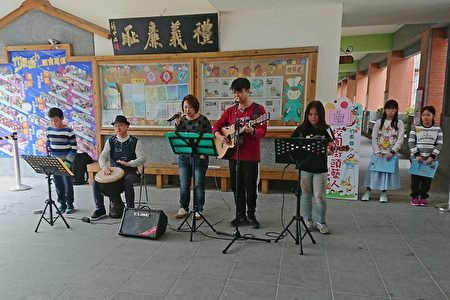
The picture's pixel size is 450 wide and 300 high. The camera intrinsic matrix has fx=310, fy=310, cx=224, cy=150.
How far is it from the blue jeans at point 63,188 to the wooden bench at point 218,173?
119 centimetres

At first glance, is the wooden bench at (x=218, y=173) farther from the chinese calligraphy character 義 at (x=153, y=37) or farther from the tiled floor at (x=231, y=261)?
the chinese calligraphy character 義 at (x=153, y=37)

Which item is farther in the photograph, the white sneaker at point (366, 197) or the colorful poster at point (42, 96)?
the colorful poster at point (42, 96)

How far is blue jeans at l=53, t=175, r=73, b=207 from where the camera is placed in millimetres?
3914

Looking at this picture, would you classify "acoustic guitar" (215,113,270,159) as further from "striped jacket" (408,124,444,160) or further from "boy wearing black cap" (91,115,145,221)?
"striped jacket" (408,124,444,160)

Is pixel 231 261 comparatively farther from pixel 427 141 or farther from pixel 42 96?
pixel 42 96

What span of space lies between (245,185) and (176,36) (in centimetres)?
272

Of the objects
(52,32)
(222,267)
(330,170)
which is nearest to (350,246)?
(222,267)

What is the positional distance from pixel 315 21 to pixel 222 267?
3581 millimetres

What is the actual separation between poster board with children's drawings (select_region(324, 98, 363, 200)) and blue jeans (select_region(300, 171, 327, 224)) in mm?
1234

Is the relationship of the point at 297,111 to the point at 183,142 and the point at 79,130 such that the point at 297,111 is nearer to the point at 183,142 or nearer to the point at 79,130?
the point at 183,142

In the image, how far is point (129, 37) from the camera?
4.89 metres

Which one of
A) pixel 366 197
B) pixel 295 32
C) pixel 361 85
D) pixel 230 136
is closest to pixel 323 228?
pixel 230 136

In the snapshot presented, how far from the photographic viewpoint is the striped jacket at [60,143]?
3.85 metres

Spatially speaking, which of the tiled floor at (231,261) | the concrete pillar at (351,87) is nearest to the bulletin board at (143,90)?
the tiled floor at (231,261)
